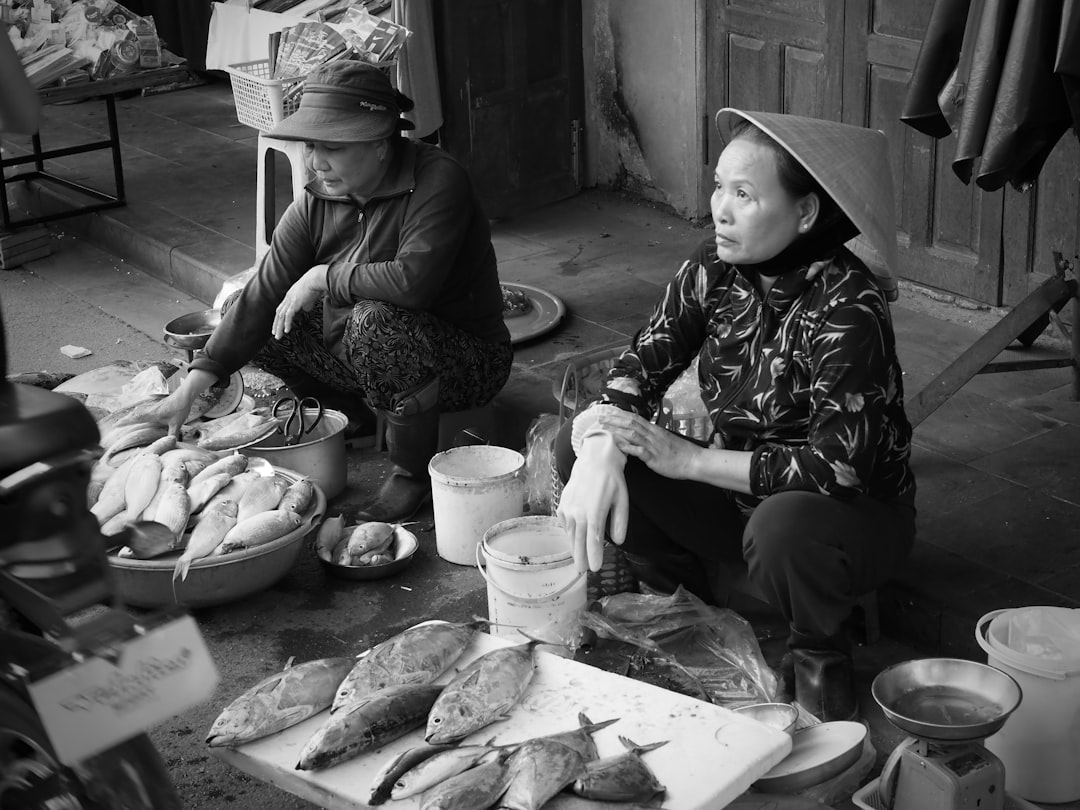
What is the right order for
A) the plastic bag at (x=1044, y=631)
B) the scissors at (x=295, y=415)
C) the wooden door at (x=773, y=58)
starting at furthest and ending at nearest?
the wooden door at (x=773, y=58)
the scissors at (x=295, y=415)
the plastic bag at (x=1044, y=631)

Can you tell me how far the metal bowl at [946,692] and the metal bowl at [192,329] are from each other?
3111mm

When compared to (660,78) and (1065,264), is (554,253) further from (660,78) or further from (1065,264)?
(1065,264)

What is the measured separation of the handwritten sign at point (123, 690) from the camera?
2029mm

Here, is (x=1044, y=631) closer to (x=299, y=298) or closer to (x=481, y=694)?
(x=481, y=694)

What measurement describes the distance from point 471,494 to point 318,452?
0.68 metres

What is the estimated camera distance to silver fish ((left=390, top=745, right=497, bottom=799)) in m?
2.76

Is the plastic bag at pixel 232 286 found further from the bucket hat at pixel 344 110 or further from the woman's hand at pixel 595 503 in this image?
the woman's hand at pixel 595 503

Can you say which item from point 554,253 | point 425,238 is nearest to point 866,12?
point 554,253

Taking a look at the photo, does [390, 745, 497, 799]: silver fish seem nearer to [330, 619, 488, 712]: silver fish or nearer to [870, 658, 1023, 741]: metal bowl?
[330, 619, 488, 712]: silver fish

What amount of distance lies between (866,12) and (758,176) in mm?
2870

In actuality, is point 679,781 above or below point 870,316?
below

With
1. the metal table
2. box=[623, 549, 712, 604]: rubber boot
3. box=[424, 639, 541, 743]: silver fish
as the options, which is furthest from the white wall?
box=[424, 639, 541, 743]: silver fish

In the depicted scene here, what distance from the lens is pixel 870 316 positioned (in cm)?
317

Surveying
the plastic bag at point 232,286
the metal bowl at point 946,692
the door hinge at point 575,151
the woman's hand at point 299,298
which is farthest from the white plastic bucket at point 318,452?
the door hinge at point 575,151
